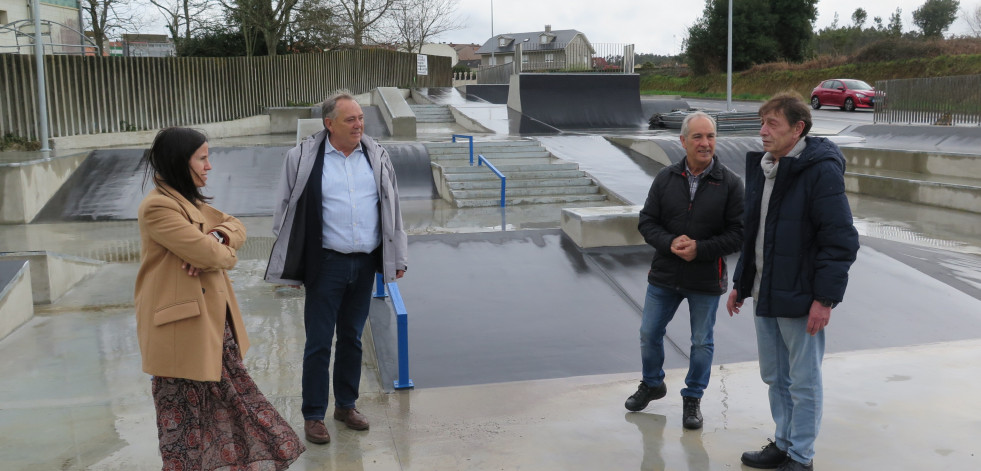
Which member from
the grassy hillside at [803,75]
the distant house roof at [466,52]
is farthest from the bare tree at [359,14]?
the distant house roof at [466,52]

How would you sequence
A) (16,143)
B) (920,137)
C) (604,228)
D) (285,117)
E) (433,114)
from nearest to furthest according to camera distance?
(604,228) → (16,143) → (920,137) → (285,117) → (433,114)

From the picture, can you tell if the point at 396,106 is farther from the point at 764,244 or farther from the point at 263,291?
the point at 764,244

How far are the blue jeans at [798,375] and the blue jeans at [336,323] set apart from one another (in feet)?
6.81

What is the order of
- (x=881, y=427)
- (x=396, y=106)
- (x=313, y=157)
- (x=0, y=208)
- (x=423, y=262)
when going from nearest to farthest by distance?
(x=313, y=157), (x=881, y=427), (x=423, y=262), (x=0, y=208), (x=396, y=106)

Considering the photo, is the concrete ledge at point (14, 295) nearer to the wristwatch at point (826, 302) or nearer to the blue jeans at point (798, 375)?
the blue jeans at point (798, 375)

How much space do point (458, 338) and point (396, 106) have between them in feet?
Result: 57.4

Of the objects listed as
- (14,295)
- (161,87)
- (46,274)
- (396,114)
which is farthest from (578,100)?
(14,295)

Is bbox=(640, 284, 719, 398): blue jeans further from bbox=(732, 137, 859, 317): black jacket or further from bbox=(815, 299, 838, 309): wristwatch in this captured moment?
bbox=(815, 299, 838, 309): wristwatch

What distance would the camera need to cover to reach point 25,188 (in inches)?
485

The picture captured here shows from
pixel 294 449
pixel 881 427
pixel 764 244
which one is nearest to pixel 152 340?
pixel 294 449

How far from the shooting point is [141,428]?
173 inches

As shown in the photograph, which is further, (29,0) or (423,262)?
(29,0)

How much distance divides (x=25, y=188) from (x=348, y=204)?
416 inches

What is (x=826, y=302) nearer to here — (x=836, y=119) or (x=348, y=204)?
(x=348, y=204)
